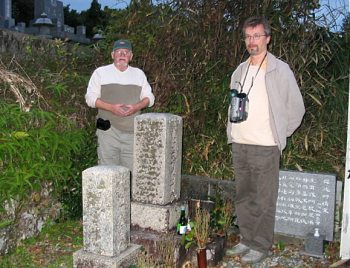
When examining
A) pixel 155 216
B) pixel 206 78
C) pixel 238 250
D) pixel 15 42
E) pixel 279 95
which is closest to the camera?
pixel 279 95

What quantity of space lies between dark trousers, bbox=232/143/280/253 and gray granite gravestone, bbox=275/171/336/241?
0.54 m

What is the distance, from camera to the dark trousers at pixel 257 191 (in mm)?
3719

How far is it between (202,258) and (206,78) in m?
2.69

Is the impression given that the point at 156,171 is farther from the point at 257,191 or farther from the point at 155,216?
the point at 257,191

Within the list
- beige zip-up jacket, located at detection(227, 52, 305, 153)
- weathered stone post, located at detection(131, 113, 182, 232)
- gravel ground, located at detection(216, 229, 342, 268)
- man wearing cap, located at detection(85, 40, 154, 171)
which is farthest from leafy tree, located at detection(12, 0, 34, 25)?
beige zip-up jacket, located at detection(227, 52, 305, 153)

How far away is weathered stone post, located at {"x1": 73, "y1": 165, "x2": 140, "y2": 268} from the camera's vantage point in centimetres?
324

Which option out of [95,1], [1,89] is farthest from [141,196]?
[95,1]

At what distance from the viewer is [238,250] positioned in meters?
3.97

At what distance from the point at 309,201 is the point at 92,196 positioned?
86.6 inches

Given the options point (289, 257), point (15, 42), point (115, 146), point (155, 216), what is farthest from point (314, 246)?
point (15, 42)

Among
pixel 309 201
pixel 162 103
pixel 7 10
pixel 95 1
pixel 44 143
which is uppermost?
pixel 95 1

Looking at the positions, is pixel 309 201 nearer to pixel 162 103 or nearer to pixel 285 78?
pixel 285 78

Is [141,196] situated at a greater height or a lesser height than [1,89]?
lesser

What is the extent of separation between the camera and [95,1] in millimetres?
31719
